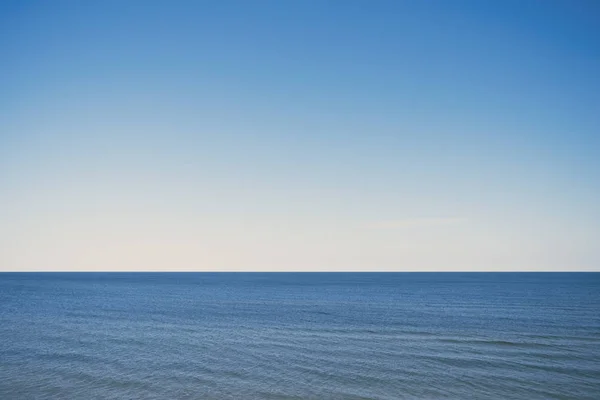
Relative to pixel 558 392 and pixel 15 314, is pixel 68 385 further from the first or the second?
pixel 15 314

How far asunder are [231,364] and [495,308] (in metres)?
62.1

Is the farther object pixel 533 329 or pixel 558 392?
pixel 533 329

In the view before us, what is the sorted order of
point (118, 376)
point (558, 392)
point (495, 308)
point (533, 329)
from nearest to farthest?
point (558, 392) → point (118, 376) → point (533, 329) → point (495, 308)

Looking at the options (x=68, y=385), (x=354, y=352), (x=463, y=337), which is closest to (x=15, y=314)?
(x=68, y=385)

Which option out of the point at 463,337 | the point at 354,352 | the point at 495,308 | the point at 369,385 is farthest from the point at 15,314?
the point at 495,308

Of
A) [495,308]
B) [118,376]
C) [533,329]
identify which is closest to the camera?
[118,376]

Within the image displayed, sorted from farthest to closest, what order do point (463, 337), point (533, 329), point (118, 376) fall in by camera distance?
point (533, 329) → point (463, 337) → point (118, 376)

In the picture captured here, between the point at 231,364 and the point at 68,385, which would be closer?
the point at 68,385

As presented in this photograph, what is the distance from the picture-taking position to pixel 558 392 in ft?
92.8

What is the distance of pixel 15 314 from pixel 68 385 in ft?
160

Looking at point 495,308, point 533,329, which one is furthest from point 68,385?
point 495,308

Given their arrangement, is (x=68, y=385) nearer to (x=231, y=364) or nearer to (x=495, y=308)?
(x=231, y=364)

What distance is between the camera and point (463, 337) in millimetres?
46938

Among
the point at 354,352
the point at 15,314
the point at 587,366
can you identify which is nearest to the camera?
the point at 587,366
